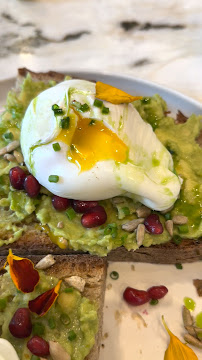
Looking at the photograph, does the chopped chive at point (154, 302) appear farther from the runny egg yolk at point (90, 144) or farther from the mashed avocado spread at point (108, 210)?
the runny egg yolk at point (90, 144)

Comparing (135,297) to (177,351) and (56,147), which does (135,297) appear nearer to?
(177,351)

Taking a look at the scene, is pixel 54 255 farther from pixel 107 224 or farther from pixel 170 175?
pixel 170 175

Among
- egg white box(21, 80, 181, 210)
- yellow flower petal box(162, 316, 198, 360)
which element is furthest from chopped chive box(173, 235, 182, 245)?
yellow flower petal box(162, 316, 198, 360)

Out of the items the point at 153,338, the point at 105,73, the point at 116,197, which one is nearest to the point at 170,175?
the point at 116,197

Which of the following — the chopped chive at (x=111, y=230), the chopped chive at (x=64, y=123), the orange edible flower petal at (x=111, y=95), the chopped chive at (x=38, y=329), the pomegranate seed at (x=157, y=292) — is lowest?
the pomegranate seed at (x=157, y=292)

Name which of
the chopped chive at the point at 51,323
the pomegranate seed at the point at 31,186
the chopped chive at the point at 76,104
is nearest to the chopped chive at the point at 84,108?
the chopped chive at the point at 76,104

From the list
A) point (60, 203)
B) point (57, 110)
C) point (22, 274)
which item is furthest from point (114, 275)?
point (57, 110)
